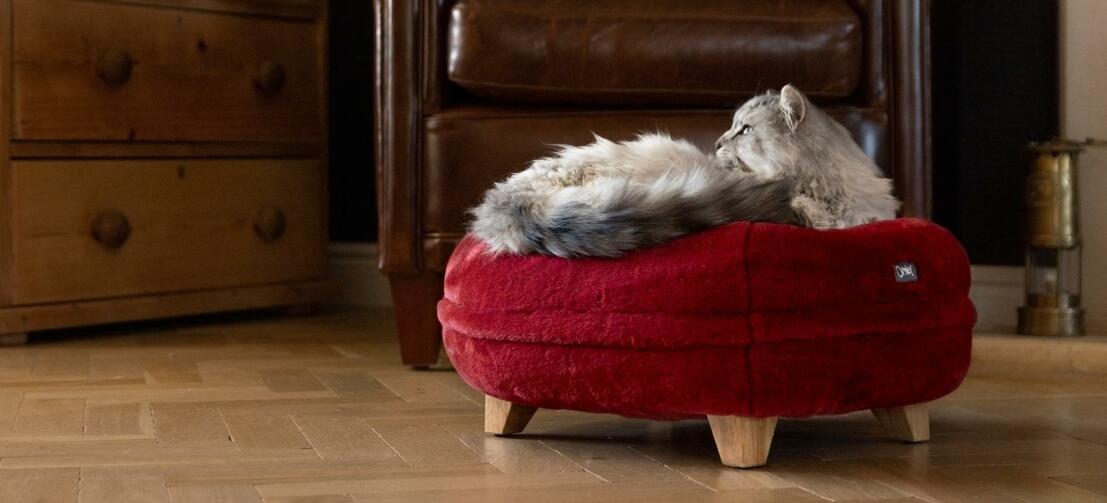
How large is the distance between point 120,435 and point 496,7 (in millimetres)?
792

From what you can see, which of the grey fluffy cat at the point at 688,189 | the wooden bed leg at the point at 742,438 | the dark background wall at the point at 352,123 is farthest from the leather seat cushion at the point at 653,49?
the dark background wall at the point at 352,123

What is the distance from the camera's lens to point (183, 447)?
1463mm

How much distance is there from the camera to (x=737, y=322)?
130 centimetres

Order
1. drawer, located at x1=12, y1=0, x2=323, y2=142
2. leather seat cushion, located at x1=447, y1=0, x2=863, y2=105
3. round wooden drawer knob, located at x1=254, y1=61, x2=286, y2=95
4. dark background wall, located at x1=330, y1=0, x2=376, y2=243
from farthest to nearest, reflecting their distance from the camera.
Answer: dark background wall, located at x1=330, y1=0, x2=376, y2=243 → round wooden drawer knob, located at x1=254, y1=61, x2=286, y2=95 → drawer, located at x1=12, y1=0, x2=323, y2=142 → leather seat cushion, located at x1=447, y1=0, x2=863, y2=105

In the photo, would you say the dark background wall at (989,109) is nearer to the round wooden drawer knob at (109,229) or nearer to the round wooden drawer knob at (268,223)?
the round wooden drawer knob at (268,223)

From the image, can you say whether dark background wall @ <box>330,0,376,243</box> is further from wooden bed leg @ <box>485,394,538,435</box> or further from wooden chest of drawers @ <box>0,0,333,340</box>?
wooden bed leg @ <box>485,394,538,435</box>

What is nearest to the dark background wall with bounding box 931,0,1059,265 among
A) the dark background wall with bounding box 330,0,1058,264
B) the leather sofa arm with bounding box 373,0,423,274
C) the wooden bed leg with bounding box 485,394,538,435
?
the dark background wall with bounding box 330,0,1058,264

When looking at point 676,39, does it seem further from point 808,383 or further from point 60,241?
point 60,241

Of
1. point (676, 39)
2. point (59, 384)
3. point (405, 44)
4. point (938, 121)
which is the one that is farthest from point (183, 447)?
point (938, 121)

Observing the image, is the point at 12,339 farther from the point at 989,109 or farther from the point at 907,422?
the point at 989,109

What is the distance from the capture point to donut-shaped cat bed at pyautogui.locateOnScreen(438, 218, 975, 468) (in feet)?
4.27

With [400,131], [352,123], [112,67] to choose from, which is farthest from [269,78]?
[400,131]

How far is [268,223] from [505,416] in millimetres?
1326

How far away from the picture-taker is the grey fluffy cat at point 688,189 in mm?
1320
